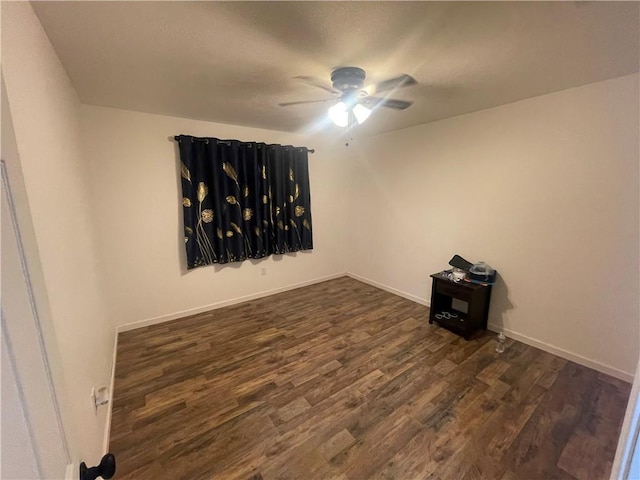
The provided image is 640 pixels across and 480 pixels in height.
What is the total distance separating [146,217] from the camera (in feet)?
9.39

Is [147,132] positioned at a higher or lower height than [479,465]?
higher

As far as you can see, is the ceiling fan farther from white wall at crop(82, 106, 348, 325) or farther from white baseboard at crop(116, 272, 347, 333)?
white baseboard at crop(116, 272, 347, 333)

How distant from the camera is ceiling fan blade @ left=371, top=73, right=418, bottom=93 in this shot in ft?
6.28

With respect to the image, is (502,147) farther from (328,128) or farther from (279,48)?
(279,48)

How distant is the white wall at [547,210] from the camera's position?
6.69ft

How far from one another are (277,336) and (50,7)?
2.71m

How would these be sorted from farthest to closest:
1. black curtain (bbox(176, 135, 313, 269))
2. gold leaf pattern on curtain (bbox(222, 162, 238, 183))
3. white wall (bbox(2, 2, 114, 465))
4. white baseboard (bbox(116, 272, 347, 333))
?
gold leaf pattern on curtain (bbox(222, 162, 238, 183))
black curtain (bbox(176, 135, 313, 269))
white baseboard (bbox(116, 272, 347, 333))
white wall (bbox(2, 2, 114, 465))

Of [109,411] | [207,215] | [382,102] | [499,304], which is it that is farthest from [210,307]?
[499,304]

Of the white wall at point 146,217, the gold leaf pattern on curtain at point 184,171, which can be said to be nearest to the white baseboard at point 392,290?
the white wall at point 146,217

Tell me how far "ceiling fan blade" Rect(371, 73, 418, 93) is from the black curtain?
70.1 inches

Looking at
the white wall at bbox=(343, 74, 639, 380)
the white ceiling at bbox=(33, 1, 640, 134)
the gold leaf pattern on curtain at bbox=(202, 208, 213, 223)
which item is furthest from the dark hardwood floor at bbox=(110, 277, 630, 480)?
the white ceiling at bbox=(33, 1, 640, 134)

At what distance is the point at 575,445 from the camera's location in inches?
62.6

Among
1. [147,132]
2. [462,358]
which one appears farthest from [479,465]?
[147,132]

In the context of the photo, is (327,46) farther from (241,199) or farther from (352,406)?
(352,406)
